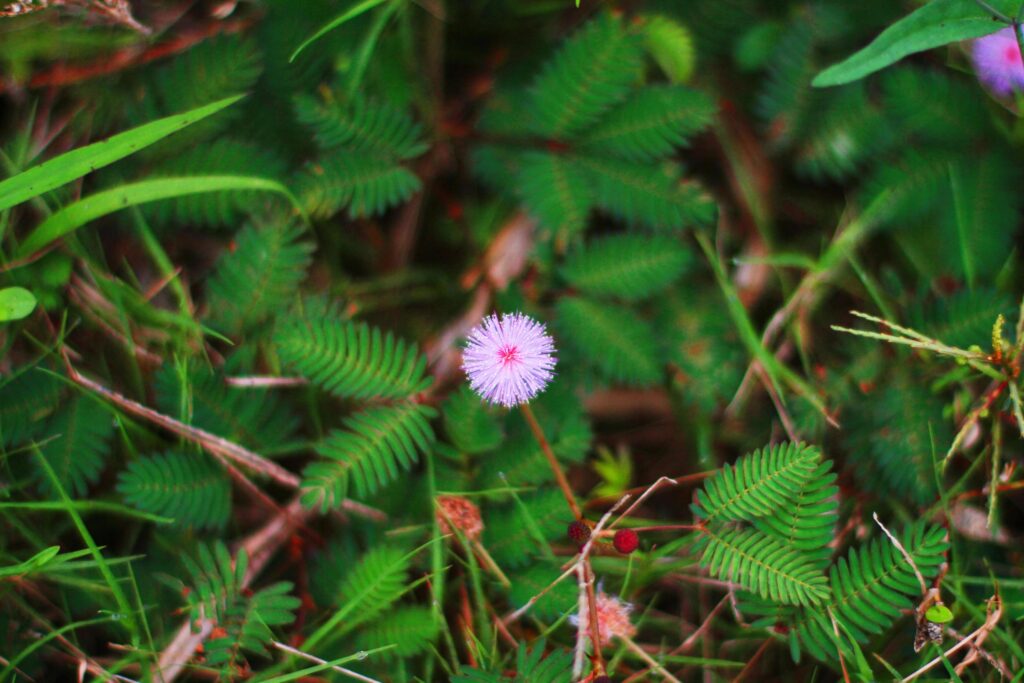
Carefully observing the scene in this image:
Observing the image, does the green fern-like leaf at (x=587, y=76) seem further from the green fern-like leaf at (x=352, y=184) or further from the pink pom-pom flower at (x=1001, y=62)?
the pink pom-pom flower at (x=1001, y=62)

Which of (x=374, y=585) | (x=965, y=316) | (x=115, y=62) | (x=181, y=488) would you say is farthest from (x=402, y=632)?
(x=115, y=62)

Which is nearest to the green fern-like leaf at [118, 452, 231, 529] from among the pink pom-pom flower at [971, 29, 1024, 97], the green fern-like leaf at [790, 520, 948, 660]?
the green fern-like leaf at [790, 520, 948, 660]

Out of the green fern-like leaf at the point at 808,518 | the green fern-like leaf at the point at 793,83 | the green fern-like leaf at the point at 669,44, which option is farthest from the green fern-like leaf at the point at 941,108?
the green fern-like leaf at the point at 808,518

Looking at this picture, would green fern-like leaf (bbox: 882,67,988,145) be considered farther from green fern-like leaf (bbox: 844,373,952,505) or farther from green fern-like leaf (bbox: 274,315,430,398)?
green fern-like leaf (bbox: 274,315,430,398)

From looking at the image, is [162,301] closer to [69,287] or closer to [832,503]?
[69,287]

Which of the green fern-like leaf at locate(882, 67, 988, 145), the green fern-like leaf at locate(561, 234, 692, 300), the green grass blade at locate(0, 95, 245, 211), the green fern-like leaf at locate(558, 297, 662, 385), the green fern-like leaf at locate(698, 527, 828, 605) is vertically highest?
the green fern-like leaf at locate(882, 67, 988, 145)
